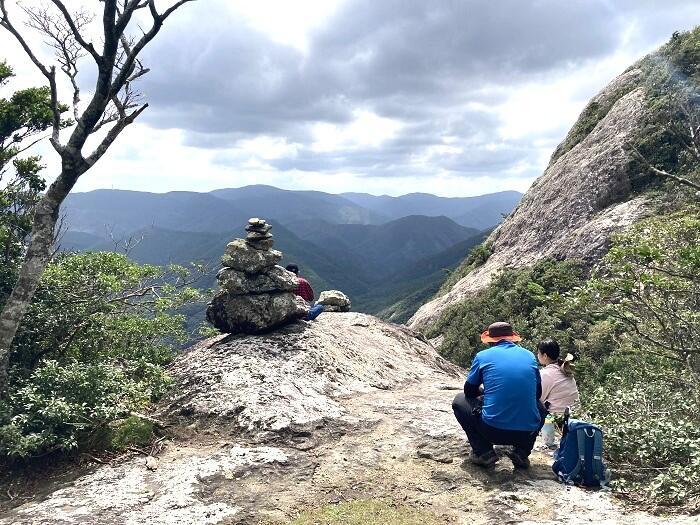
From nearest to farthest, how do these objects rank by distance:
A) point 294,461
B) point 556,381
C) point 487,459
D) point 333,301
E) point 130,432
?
1. point 487,459
2. point 556,381
3. point 294,461
4. point 130,432
5. point 333,301

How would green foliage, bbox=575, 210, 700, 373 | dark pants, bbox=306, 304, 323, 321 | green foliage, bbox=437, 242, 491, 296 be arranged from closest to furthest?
green foliage, bbox=575, 210, 700, 373 < dark pants, bbox=306, 304, 323, 321 < green foliage, bbox=437, 242, 491, 296

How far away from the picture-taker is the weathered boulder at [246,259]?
55.0ft

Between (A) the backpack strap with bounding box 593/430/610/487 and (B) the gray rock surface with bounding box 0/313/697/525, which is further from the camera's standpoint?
(A) the backpack strap with bounding box 593/430/610/487

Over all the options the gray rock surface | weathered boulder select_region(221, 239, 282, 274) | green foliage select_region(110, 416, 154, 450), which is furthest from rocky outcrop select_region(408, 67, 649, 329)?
green foliage select_region(110, 416, 154, 450)

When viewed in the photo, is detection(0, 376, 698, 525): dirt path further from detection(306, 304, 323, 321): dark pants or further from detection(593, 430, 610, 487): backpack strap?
detection(306, 304, 323, 321): dark pants

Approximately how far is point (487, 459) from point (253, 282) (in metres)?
10.2

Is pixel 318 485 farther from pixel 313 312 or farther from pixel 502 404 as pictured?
→ pixel 313 312

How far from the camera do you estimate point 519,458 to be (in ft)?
29.6

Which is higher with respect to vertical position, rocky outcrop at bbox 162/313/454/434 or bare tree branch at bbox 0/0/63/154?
bare tree branch at bbox 0/0/63/154

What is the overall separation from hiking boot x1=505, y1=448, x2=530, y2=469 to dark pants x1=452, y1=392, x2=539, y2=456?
0.14 ft

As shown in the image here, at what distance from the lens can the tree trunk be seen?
1078cm

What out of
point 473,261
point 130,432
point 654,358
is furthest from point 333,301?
point 473,261

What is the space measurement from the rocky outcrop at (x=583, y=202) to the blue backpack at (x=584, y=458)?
116 ft

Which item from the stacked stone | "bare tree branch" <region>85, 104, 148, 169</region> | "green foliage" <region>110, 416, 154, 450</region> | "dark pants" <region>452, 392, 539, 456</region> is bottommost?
Result: "green foliage" <region>110, 416, 154, 450</region>
